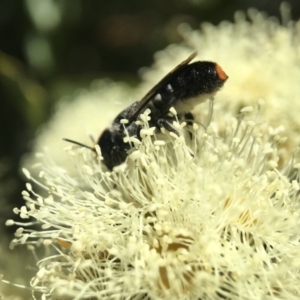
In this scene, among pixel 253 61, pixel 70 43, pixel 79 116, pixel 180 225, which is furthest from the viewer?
pixel 70 43

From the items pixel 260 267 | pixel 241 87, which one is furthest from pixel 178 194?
pixel 241 87

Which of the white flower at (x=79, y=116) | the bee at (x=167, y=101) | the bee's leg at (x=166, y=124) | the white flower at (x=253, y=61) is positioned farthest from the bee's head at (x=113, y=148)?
the white flower at (x=79, y=116)

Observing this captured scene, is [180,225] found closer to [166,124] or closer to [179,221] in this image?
[179,221]

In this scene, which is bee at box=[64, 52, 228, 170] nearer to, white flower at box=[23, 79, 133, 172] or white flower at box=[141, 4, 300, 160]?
white flower at box=[141, 4, 300, 160]

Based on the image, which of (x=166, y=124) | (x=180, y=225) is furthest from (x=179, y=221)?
(x=166, y=124)

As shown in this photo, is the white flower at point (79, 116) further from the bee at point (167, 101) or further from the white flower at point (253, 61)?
the bee at point (167, 101)

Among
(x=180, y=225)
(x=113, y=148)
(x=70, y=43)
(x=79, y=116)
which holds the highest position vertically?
(x=70, y=43)

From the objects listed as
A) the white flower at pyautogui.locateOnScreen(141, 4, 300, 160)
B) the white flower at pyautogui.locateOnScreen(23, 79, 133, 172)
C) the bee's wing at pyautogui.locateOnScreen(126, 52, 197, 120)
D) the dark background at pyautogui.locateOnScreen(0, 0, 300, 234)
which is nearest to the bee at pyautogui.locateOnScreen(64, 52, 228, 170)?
the bee's wing at pyautogui.locateOnScreen(126, 52, 197, 120)
